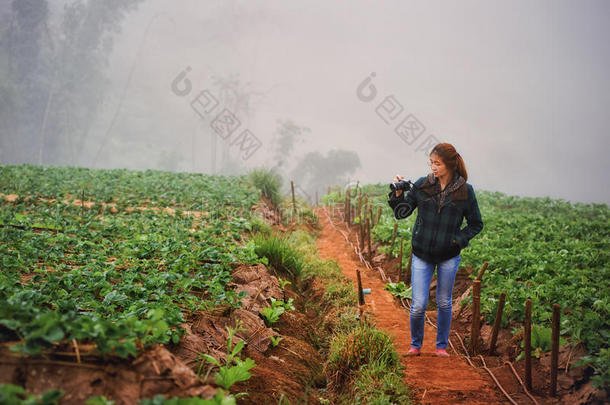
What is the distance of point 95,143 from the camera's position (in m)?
73.2

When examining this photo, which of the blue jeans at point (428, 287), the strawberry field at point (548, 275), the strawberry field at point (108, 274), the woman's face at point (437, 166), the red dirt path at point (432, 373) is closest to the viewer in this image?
the strawberry field at point (108, 274)

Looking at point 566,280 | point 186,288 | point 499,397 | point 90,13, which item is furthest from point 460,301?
point 90,13

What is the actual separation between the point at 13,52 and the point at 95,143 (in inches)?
1236

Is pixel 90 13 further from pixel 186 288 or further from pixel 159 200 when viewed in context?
pixel 186 288

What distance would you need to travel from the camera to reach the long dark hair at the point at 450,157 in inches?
136

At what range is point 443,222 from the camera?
351 centimetres

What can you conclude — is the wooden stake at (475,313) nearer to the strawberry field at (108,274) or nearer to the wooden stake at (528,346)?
the wooden stake at (528,346)

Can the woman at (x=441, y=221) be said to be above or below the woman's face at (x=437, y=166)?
below

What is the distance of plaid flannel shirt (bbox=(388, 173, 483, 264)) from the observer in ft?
11.5

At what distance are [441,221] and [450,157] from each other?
614mm

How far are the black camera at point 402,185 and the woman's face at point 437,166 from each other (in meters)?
0.30

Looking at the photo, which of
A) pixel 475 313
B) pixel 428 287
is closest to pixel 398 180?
pixel 428 287

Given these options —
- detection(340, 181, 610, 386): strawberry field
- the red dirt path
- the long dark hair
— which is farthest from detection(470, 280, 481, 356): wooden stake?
the long dark hair

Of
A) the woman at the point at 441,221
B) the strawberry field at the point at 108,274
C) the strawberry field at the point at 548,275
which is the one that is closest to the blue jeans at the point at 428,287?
the woman at the point at 441,221
